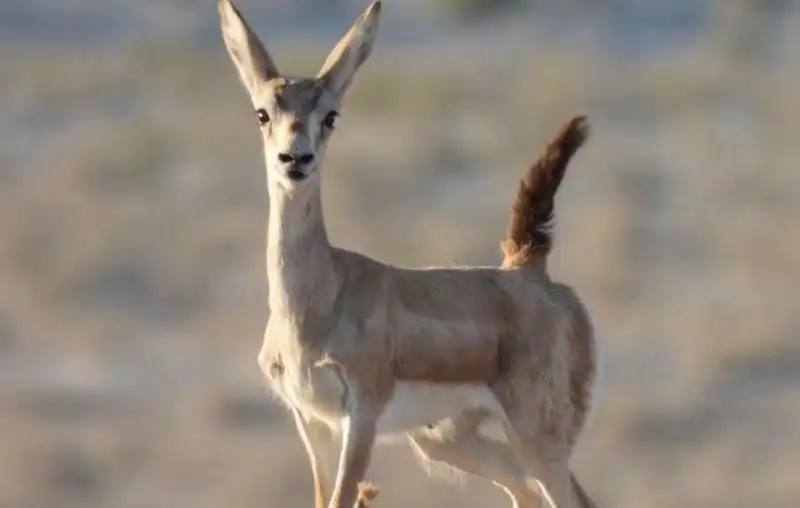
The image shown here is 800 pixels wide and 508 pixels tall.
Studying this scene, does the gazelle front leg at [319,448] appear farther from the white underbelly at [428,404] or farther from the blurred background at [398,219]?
the blurred background at [398,219]

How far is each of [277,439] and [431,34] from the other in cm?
1706

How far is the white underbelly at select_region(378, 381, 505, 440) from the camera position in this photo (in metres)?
8.94

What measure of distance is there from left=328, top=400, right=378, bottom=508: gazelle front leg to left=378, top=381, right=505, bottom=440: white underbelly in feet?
0.33

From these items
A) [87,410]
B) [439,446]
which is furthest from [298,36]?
[439,446]

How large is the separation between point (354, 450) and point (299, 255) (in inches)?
30.6

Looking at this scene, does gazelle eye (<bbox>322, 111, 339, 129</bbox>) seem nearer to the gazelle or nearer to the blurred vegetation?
the gazelle

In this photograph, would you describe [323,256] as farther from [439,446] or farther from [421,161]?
[421,161]

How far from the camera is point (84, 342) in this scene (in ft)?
88.2

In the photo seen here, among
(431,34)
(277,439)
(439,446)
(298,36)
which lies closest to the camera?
(439,446)

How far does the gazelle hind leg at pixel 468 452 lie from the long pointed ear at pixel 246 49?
5.76 feet

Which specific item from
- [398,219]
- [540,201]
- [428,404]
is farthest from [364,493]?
[398,219]

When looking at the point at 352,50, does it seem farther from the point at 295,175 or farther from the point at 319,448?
the point at 319,448

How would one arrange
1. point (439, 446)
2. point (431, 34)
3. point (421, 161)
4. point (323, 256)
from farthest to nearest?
point (431, 34) < point (421, 161) < point (439, 446) < point (323, 256)

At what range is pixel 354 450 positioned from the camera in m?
8.77
